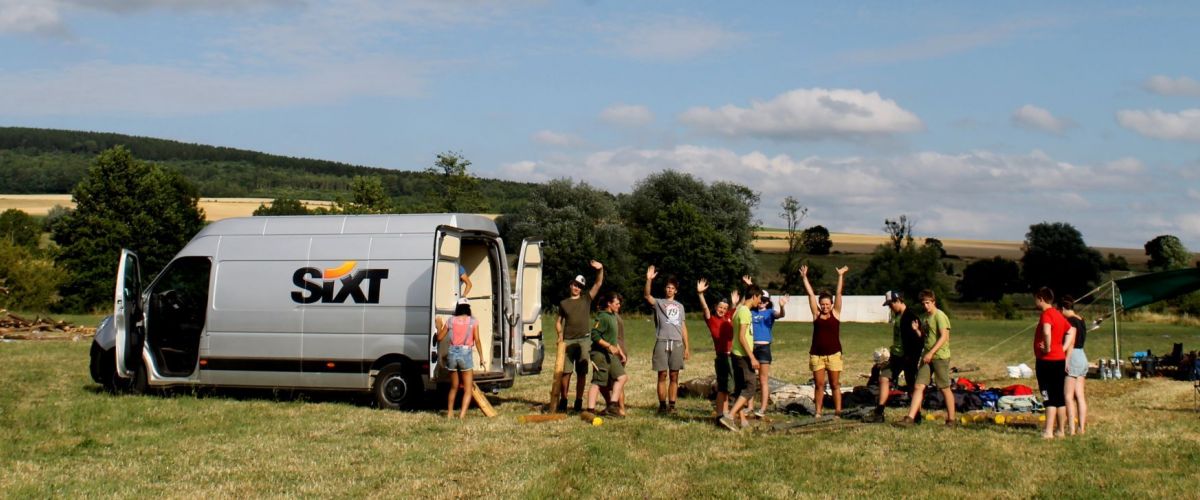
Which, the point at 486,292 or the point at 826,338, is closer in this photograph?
the point at 826,338

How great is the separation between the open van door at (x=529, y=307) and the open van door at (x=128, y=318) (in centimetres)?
540

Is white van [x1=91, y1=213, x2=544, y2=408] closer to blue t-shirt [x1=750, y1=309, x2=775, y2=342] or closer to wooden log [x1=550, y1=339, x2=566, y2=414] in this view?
wooden log [x1=550, y1=339, x2=566, y2=414]

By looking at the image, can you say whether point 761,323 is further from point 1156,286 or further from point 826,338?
point 1156,286

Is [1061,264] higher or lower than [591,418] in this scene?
higher

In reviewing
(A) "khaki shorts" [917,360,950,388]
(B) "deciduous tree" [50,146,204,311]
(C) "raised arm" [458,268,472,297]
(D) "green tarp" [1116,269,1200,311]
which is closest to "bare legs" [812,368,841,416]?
(A) "khaki shorts" [917,360,950,388]

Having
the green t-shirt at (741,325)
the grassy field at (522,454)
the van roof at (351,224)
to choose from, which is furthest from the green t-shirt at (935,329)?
the van roof at (351,224)

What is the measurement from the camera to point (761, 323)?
1422 centimetres

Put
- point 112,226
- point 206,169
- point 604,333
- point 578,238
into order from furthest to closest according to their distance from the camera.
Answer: point 206,169
point 578,238
point 112,226
point 604,333

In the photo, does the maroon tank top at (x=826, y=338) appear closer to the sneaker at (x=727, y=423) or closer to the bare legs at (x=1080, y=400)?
the sneaker at (x=727, y=423)

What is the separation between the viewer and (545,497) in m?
9.22

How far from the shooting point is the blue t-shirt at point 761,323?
14.1m

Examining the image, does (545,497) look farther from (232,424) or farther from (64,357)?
(64,357)

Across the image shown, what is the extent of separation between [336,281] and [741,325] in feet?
19.0

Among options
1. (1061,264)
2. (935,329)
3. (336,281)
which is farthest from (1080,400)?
(1061,264)
